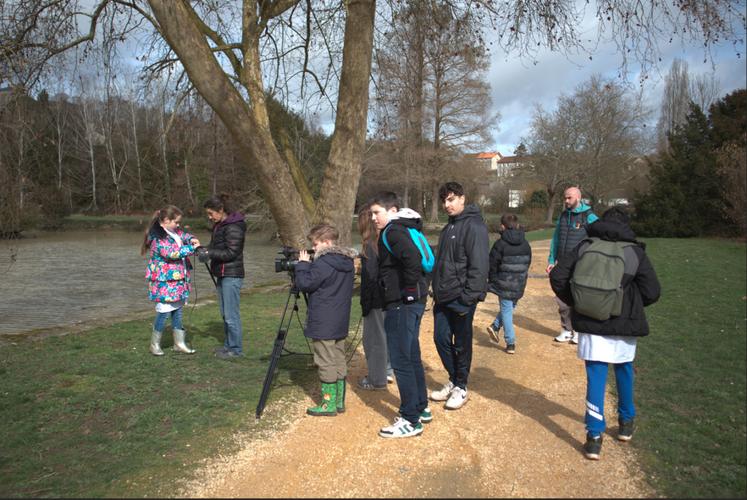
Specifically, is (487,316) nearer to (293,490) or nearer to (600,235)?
(600,235)

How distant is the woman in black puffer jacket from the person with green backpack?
144 inches

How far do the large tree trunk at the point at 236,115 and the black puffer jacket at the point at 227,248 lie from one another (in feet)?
9.54

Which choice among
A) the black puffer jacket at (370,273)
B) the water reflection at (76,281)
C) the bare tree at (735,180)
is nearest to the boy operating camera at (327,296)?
the black puffer jacket at (370,273)

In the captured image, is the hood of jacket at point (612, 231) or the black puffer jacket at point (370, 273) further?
the black puffer jacket at point (370, 273)

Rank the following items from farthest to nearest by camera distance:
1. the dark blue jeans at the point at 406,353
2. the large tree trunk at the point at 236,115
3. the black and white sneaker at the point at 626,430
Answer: the large tree trunk at the point at 236,115 < the dark blue jeans at the point at 406,353 < the black and white sneaker at the point at 626,430

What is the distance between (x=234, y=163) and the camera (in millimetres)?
36969

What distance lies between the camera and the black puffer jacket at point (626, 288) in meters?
3.92

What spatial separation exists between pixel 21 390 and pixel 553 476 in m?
4.94

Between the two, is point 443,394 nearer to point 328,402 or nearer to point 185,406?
point 328,402

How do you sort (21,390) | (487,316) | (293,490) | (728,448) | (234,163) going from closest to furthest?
1. (293,490)
2. (728,448)
3. (21,390)
4. (487,316)
5. (234,163)

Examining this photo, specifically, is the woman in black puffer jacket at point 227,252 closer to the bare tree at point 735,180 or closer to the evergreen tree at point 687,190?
the bare tree at point 735,180

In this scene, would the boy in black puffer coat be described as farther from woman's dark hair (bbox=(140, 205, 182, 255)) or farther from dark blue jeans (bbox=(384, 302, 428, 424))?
woman's dark hair (bbox=(140, 205, 182, 255))

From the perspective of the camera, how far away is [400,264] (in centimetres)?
430

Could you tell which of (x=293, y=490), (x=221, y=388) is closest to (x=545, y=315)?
(x=221, y=388)
